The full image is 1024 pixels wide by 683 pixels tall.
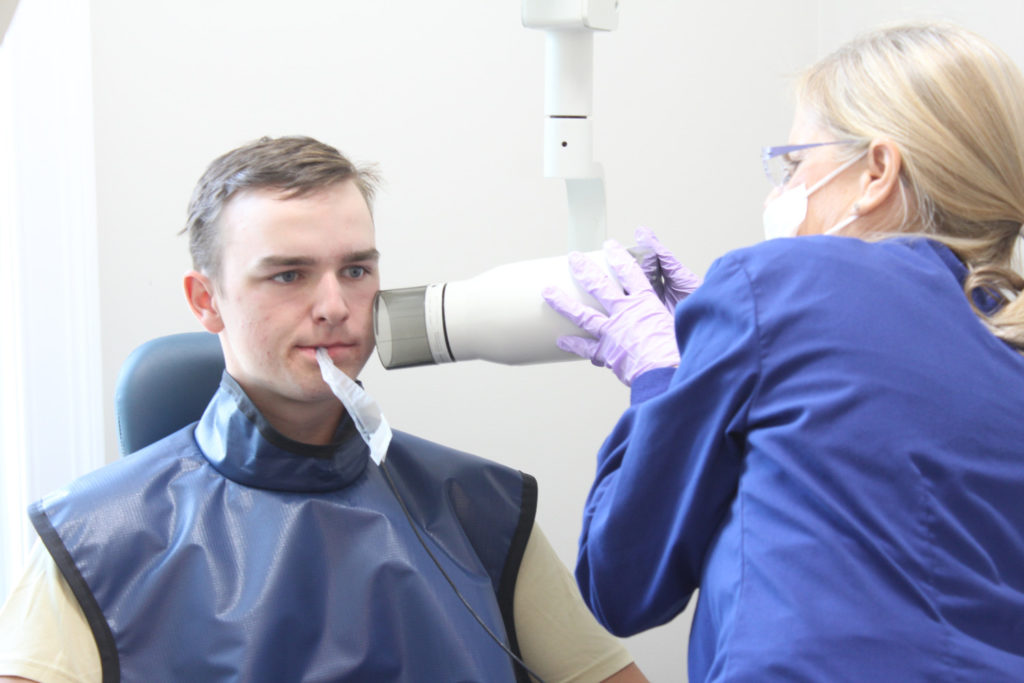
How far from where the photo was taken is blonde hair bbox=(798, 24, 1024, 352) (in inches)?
38.5

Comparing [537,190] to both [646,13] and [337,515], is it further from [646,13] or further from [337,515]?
[337,515]

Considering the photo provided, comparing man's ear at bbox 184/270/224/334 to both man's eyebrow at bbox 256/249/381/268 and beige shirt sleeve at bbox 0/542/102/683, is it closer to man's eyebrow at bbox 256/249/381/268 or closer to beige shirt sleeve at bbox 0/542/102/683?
man's eyebrow at bbox 256/249/381/268

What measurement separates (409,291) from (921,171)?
67cm

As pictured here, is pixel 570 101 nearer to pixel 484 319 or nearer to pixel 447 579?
pixel 484 319

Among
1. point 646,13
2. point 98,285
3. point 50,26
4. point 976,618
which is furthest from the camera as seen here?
point 646,13

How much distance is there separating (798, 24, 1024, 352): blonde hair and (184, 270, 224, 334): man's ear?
2.96ft

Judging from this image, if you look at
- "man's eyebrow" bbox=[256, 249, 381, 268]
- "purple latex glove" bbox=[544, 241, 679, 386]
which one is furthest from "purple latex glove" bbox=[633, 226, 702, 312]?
"man's eyebrow" bbox=[256, 249, 381, 268]

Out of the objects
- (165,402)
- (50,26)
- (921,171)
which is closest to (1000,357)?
(921,171)

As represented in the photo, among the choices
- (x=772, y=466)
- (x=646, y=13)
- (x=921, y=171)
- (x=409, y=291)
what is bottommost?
(x=772, y=466)

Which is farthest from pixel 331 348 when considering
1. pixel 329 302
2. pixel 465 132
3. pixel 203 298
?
pixel 465 132

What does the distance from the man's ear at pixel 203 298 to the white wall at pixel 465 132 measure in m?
0.63

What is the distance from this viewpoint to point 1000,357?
0.89 metres

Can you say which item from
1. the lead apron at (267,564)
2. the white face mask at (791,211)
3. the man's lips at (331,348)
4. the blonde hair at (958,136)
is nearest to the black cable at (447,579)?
the lead apron at (267,564)

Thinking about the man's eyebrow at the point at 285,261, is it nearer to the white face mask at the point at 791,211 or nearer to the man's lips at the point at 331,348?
the man's lips at the point at 331,348
